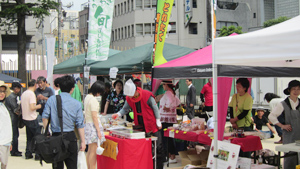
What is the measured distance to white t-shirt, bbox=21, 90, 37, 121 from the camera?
8.08m

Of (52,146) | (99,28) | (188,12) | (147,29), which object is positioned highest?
(188,12)

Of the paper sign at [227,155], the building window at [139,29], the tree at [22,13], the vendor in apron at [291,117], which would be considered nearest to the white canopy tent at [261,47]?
the paper sign at [227,155]

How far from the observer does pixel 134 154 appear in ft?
19.7

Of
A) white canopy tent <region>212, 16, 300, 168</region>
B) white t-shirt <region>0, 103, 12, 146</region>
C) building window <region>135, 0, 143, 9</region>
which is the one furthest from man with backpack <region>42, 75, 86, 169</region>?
building window <region>135, 0, 143, 9</region>

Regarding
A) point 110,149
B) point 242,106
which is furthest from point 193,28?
point 110,149

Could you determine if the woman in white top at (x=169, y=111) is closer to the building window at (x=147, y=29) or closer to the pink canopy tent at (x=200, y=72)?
the pink canopy tent at (x=200, y=72)

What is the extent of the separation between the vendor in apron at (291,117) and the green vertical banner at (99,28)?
4.49 meters

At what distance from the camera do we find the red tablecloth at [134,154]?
19.6ft

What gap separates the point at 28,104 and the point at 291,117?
223 inches

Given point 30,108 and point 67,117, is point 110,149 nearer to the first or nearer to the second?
point 67,117

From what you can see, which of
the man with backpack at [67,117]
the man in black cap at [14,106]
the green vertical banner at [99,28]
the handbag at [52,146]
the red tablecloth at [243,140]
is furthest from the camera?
the man in black cap at [14,106]

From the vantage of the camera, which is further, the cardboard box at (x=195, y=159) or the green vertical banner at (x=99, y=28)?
the green vertical banner at (x=99, y=28)

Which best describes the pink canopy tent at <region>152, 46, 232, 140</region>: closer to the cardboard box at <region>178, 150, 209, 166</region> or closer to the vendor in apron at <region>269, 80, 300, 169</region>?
the vendor in apron at <region>269, 80, 300, 169</region>

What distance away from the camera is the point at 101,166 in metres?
6.81
